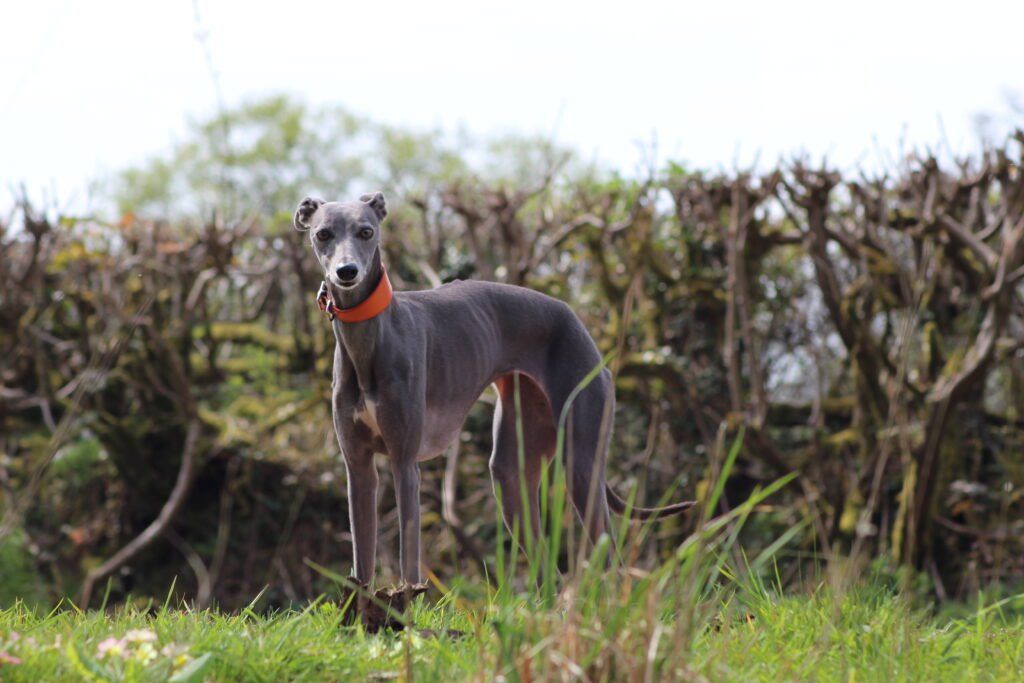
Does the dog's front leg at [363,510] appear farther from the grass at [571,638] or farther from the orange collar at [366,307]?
the orange collar at [366,307]

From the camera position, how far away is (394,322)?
14.5 ft

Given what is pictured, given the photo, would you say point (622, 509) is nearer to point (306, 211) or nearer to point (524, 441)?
point (524, 441)

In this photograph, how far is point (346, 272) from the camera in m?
4.04

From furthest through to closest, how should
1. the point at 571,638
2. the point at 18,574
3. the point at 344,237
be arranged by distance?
the point at 18,574 < the point at 344,237 < the point at 571,638

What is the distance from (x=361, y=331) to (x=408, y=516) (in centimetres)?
67

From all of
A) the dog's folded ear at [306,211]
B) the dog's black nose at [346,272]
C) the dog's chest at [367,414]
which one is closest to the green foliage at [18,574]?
the dog's chest at [367,414]

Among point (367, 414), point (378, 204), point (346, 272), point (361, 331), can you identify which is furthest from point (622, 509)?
point (346, 272)

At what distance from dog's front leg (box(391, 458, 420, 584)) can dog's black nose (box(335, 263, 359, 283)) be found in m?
0.71

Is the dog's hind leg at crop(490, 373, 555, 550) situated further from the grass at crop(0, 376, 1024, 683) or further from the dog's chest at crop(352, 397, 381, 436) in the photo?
the dog's chest at crop(352, 397, 381, 436)

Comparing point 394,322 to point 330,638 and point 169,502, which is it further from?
point 169,502

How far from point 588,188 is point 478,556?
3278 mm

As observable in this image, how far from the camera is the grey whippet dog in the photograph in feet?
14.1

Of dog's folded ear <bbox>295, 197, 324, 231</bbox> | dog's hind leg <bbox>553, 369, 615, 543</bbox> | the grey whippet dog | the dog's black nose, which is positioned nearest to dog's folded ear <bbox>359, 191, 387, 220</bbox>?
the grey whippet dog

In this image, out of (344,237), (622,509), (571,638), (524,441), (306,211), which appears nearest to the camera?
(571,638)
